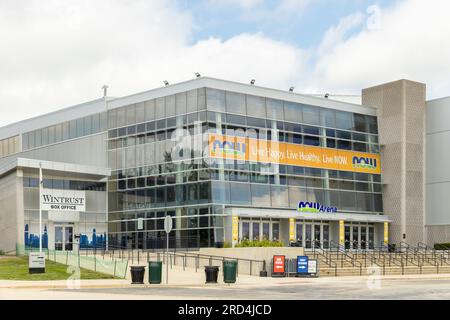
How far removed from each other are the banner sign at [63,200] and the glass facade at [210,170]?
3133 millimetres

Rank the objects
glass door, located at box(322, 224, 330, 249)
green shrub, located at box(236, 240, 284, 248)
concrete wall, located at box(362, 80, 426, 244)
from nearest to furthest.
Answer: green shrub, located at box(236, 240, 284, 248)
glass door, located at box(322, 224, 330, 249)
concrete wall, located at box(362, 80, 426, 244)

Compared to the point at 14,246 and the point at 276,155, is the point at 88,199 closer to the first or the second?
the point at 14,246

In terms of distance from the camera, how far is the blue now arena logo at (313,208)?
183 ft

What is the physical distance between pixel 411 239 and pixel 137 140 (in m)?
23.4

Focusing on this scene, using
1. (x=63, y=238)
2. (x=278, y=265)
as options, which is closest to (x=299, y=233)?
(x=278, y=265)

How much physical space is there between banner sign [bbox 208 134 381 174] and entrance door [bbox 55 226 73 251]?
1288cm

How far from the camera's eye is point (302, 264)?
137 feet

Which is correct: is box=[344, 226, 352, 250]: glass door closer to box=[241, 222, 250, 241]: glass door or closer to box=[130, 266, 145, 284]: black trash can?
box=[241, 222, 250, 241]: glass door

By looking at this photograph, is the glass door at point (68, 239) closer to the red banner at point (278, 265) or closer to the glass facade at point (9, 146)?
the glass facade at point (9, 146)

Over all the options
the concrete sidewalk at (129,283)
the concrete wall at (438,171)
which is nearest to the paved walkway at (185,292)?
the concrete sidewalk at (129,283)

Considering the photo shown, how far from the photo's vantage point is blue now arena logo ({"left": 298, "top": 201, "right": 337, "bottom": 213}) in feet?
183

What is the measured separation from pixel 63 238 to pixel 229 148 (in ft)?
46.4

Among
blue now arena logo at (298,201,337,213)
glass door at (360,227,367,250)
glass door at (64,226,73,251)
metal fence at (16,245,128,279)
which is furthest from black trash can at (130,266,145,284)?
glass door at (360,227,367,250)

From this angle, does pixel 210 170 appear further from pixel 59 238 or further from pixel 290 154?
pixel 59 238
